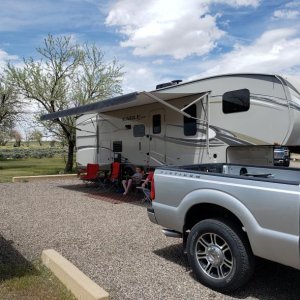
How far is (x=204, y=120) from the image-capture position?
9742 millimetres

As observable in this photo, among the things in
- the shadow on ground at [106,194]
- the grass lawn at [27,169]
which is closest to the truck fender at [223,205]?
the shadow on ground at [106,194]

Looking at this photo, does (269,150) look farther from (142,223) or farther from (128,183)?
(128,183)

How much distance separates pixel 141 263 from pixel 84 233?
77.4 inches

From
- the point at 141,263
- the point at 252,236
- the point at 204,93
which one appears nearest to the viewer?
the point at 252,236

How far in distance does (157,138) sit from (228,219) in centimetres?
730

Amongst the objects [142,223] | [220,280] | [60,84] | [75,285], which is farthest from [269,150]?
[60,84]

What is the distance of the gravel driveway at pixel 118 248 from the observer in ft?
14.3

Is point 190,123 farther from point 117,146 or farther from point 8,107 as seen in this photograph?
point 8,107

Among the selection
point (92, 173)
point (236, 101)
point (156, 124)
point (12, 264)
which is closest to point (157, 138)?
point (156, 124)

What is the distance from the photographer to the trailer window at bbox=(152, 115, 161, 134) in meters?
11.4

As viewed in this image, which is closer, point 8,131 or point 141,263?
point 141,263

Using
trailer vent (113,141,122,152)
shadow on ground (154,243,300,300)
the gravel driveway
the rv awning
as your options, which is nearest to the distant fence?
trailer vent (113,141,122,152)

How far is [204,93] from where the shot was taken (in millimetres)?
9641

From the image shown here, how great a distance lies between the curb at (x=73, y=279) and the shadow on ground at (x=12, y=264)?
0.23 m
